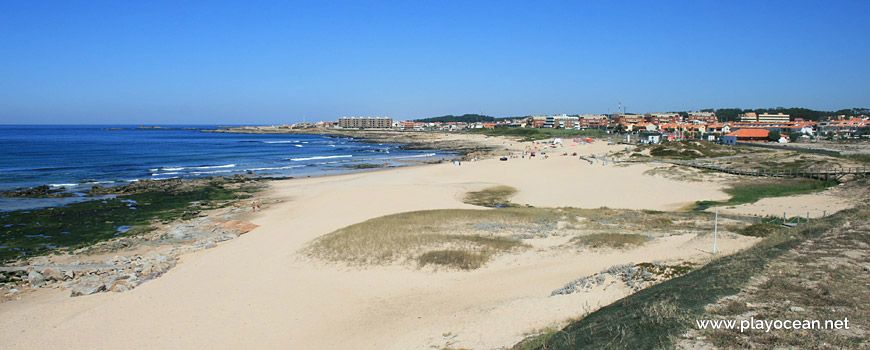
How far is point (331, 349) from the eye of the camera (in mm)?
9914

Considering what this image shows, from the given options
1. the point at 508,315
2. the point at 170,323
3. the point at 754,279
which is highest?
the point at 754,279

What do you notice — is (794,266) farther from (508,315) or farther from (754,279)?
(508,315)

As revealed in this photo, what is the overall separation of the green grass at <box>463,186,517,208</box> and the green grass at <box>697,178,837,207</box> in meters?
11.7

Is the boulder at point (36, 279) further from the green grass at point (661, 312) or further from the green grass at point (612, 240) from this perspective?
the green grass at point (612, 240)

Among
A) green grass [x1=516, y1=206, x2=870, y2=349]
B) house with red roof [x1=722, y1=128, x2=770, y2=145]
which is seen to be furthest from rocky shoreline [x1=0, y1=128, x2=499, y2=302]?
house with red roof [x1=722, y1=128, x2=770, y2=145]

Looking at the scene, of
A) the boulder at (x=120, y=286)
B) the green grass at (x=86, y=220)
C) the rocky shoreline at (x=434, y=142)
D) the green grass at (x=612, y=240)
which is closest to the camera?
the boulder at (x=120, y=286)

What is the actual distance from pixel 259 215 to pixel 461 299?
18441 mm

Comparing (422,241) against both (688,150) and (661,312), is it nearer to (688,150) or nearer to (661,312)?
(661,312)

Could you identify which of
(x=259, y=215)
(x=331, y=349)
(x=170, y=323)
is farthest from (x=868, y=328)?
(x=259, y=215)

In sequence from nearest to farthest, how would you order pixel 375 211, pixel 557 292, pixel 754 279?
pixel 754 279
pixel 557 292
pixel 375 211

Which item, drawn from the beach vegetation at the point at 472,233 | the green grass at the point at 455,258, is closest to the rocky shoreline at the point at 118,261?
the beach vegetation at the point at 472,233

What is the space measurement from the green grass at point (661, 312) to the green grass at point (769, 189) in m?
19.0

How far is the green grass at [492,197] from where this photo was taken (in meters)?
28.8

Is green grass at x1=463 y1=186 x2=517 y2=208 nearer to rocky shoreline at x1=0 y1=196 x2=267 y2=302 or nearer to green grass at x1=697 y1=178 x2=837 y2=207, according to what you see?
green grass at x1=697 y1=178 x2=837 y2=207
